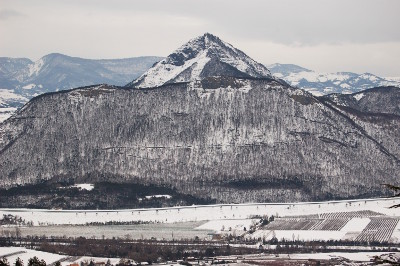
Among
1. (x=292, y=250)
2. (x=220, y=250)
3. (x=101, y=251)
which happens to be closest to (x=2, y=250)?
(x=101, y=251)

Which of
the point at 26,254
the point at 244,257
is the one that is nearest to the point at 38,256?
the point at 26,254

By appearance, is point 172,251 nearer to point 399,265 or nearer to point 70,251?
point 70,251

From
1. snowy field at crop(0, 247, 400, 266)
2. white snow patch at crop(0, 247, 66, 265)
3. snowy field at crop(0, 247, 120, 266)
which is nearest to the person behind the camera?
snowy field at crop(0, 247, 400, 266)

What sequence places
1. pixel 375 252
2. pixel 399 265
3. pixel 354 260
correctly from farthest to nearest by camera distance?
pixel 375 252
pixel 354 260
pixel 399 265

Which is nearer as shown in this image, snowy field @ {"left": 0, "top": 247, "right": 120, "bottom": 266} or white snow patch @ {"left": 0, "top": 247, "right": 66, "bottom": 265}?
snowy field @ {"left": 0, "top": 247, "right": 120, "bottom": 266}

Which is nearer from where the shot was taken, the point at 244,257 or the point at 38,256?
the point at 38,256

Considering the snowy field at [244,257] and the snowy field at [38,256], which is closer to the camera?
the snowy field at [244,257]

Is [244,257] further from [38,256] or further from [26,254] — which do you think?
[26,254]

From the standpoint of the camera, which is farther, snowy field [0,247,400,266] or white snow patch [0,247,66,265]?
white snow patch [0,247,66,265]

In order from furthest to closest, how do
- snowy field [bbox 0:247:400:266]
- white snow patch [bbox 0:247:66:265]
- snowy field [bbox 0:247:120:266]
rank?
white snow patch [bbox 0:247:66:265] < snowy field [bbox 0:247:120:266] < snowy field [bbox 0:247:400:266]

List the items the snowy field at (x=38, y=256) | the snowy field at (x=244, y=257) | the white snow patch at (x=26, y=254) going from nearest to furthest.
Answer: the snowy field at (x=244, y=257) < the snowy field at (x=38, y=256) < the white snow patch at (x=26, y=254)

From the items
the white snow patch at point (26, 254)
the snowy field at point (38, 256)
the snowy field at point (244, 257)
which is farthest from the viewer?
the white snow patch at point (26, 254)
